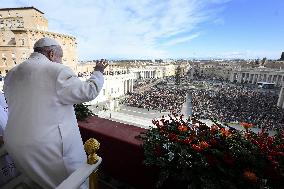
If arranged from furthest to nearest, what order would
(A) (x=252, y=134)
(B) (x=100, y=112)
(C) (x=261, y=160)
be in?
(B) (x=100, y=112), (A) (x=252, y=134), (C) (x=261, y=160)

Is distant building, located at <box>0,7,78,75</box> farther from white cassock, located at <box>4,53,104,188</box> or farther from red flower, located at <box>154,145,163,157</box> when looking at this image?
red flower, located at <box>154,145,163,157</box>

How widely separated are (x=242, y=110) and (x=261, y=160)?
3299 cm

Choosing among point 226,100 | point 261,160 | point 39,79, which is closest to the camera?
point 39,79


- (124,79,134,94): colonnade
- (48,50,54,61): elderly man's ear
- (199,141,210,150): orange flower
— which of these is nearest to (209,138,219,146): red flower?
(199,141,210,150): orange flower

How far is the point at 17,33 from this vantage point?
103 ft

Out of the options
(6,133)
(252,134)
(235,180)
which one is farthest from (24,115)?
(252,134)

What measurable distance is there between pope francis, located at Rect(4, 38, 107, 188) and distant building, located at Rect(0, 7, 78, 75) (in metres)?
34.6

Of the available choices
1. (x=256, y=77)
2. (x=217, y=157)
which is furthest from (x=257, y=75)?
(x=217, y=157)

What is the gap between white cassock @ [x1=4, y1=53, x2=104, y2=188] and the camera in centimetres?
180

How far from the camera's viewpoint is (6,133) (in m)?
1.95

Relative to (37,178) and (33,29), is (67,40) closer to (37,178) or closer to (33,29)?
(33,29)

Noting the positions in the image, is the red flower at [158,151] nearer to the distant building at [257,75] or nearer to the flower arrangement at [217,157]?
the flower arrangement at [217,157]

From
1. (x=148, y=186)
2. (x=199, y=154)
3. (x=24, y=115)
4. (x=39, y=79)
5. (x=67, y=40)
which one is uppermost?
(x=67, y=40)

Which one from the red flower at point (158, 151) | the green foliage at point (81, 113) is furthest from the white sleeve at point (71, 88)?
Answer: the green foliage at point (81, 113)
